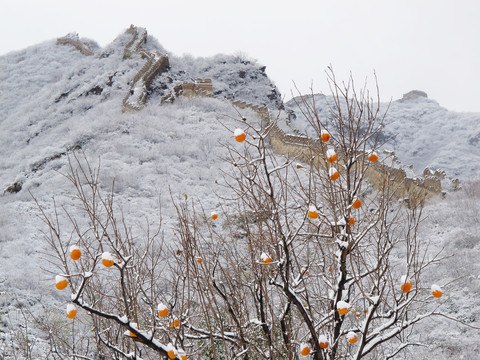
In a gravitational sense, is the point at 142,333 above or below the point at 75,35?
below

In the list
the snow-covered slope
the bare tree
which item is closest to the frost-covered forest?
the snow-covered slope

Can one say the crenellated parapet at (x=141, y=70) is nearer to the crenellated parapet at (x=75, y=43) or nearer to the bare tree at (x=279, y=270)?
the crenellated parapet at (x=75, y=43)

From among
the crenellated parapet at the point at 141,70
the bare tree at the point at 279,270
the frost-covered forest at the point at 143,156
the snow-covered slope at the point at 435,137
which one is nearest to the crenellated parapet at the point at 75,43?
the frost-covered forest at the point at 143,156

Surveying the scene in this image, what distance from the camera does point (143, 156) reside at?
787 inches

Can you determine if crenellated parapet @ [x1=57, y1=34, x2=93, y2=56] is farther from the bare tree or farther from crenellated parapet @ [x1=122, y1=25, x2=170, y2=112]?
the bare tree

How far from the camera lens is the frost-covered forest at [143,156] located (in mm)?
7727

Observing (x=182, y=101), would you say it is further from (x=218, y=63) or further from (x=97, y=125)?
(x=218, y=63)

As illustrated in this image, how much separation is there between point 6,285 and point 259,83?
111 feet

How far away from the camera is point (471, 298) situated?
789cm

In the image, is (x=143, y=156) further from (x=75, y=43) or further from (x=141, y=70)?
(x=75, y=43)

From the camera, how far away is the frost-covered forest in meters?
7.73

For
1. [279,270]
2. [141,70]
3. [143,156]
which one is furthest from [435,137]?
[279,270]

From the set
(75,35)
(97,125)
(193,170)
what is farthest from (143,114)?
(75,35)

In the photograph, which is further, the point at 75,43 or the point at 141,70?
the point at 75,43
